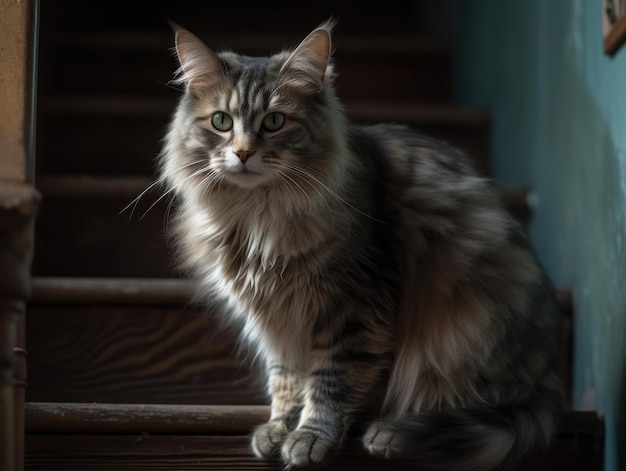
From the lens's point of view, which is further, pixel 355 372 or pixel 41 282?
pixel 41 282

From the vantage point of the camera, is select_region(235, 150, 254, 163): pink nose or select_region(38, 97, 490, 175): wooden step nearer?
select_region(235, 150, 254, 163): pink nose

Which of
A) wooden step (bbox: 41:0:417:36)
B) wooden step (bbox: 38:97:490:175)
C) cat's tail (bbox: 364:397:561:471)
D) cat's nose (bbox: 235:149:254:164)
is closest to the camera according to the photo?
cat's tail (bbox: 364:397:561:471)

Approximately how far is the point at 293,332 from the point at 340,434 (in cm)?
22

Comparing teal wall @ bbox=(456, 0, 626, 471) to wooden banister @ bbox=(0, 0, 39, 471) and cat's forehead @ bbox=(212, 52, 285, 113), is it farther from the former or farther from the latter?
wooden banister @ bbox=(0, 0, 39, 471)

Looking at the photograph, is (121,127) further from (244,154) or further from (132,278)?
(244,154)

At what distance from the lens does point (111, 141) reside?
250 centimetres

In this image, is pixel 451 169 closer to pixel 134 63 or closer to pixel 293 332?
pixel 293 332

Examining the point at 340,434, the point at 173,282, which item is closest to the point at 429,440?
the point at 340,434

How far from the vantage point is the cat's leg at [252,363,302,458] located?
142 cm

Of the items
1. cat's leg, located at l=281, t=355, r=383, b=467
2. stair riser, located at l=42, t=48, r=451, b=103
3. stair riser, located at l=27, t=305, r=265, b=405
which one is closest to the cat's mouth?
cat's leg, located at l=281, t=355, r=383, b=467

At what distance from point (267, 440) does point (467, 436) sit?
A: 33 cm

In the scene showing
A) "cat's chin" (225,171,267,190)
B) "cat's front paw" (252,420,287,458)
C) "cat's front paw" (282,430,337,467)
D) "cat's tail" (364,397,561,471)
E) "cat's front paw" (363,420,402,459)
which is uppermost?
"cat's chin" (225,171,267,190)

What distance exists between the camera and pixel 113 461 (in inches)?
54.9

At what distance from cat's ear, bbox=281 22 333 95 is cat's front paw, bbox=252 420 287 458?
0.61 m
